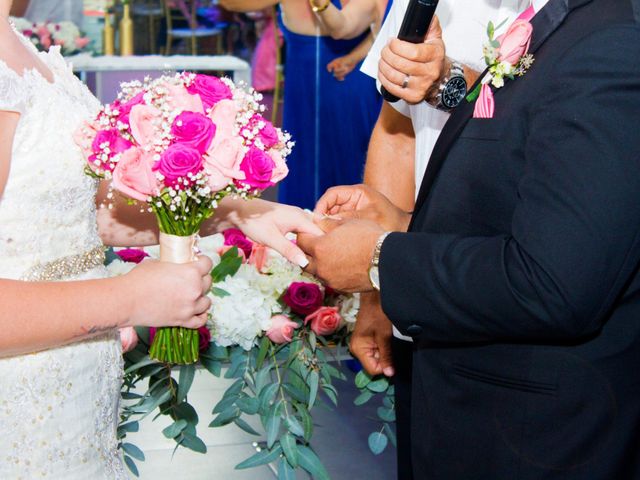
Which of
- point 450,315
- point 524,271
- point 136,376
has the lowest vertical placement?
point 136,376

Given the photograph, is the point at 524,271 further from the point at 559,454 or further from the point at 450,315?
the point at 559,454

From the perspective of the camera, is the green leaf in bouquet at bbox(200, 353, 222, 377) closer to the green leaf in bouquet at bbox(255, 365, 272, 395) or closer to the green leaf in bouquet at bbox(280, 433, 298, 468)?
the green leaf in bouquet at bbox(255, 365, 272, 395)

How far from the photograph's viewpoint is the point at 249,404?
2203 millimetres

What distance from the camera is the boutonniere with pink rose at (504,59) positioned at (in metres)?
1.44

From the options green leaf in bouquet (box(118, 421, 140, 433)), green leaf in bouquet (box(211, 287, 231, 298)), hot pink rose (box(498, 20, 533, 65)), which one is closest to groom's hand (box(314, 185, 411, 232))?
green leaf in bouquet (box(211, 287, 231, 298))

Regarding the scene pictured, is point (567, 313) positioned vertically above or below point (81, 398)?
above

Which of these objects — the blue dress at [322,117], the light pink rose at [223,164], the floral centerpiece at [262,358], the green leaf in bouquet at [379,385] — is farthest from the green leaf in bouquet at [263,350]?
the blue dress at [322,117]

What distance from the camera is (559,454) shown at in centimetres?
144

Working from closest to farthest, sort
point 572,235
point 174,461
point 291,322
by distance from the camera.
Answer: point 572,235
point 291,322
point 174,461

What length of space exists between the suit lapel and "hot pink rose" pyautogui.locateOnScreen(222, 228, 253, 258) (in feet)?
2.63

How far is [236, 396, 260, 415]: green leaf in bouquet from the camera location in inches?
86.4

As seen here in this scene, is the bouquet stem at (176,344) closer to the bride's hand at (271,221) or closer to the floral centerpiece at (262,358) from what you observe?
the bride's hand at (271,221)

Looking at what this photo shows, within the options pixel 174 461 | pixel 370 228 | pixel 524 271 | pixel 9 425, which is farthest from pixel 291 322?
pixel 174 461

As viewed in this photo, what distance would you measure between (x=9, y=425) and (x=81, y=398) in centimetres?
13
